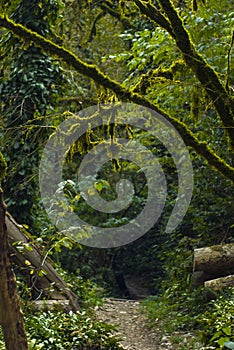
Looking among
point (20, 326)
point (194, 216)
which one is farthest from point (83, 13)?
point (20, 326)

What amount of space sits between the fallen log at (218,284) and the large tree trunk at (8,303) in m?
4.13

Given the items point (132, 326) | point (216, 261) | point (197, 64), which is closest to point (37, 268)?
point (132, 326)

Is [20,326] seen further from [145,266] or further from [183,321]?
[145,266]

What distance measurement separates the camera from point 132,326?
8.44m

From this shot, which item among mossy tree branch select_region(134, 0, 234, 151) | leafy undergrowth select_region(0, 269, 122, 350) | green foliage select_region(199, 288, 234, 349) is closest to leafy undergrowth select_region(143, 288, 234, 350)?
green foliage select_region(199, 288, 234, 349)

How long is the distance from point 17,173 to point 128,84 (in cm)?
260

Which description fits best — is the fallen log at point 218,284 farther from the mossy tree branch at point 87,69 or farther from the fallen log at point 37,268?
the mossy tree branch at point 87,69

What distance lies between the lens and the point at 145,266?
13.5 m

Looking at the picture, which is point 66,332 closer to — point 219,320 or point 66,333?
point 66,333

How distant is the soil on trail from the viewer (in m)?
7.14

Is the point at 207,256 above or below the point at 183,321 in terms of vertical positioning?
above

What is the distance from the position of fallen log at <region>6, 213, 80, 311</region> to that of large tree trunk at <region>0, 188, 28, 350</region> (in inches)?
146

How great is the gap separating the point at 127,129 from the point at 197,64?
1.28m

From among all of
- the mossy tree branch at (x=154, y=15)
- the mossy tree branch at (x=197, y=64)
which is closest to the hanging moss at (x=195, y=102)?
the mossy tree branch at (x=197, y=64)
